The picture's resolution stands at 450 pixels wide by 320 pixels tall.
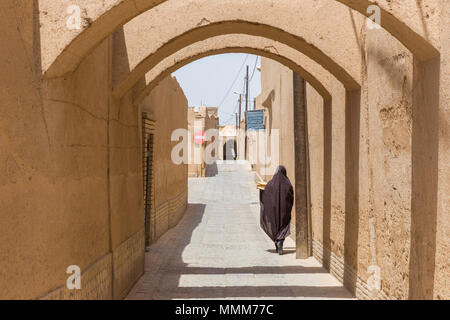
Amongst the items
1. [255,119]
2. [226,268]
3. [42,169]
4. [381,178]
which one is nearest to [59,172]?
[42,169]

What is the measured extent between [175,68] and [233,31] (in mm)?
1268

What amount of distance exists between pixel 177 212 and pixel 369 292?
779 centimetres

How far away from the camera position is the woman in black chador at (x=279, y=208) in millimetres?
8258

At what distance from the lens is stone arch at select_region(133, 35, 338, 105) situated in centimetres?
670

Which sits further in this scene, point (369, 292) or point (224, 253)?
point (224, 253)

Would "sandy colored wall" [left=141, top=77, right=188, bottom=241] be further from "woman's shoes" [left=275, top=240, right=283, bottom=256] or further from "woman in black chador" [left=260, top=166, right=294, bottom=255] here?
"woman's shoes" [left=275, top=240, right=283, bottom=256]

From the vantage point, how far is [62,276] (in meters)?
3.57

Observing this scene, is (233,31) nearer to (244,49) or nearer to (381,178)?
(244,49)

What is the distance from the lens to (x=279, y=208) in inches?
328

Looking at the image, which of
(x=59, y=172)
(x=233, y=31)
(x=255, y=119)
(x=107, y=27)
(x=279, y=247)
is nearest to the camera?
(x=59, y=172)

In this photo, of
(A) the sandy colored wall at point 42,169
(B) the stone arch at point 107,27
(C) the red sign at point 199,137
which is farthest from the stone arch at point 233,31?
(C) the red sign at point 199,137

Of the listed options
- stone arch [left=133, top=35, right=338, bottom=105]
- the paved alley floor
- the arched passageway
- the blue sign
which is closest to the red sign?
the blue sign
